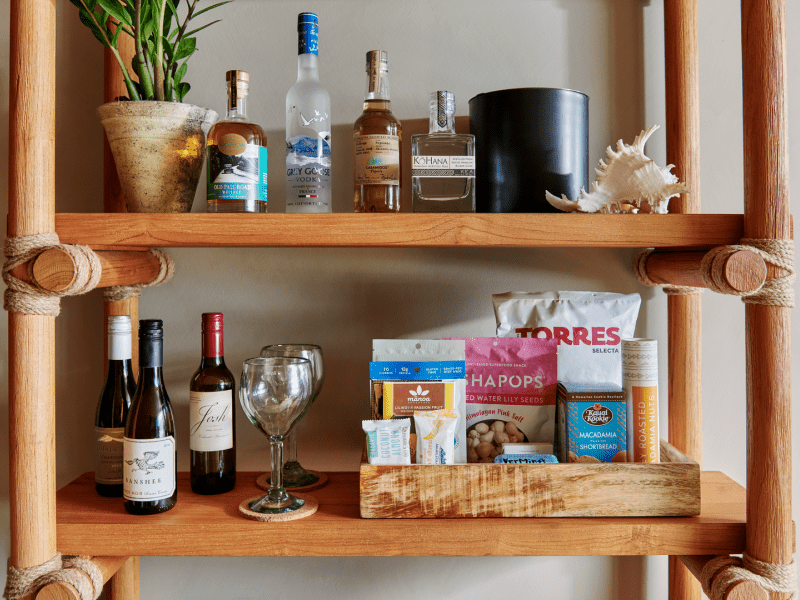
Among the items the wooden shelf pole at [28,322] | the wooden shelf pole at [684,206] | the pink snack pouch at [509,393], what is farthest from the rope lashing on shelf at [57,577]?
the wooden shelf pole at [684,206]

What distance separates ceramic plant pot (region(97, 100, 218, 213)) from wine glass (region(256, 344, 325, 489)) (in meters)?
0.25

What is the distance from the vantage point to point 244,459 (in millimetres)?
1015

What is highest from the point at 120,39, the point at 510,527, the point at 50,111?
the point at 120,39

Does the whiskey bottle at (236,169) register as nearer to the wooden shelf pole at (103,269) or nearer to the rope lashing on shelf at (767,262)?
the wooden shelf pole at (103,269)

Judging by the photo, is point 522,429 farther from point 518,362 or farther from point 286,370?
point 286,370

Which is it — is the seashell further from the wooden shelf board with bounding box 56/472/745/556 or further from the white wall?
the wooden shelf board with bounding box 56/472/745/556

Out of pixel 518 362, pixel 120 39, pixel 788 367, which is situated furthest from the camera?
pixel 120 39

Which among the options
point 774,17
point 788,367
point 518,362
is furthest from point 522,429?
point 774,17

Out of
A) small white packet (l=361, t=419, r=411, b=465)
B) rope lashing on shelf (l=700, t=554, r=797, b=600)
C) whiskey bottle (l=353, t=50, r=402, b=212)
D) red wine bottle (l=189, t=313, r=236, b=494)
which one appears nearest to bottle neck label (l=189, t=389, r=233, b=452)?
red wine bottle (l=189, t=313, r=236, b=494)

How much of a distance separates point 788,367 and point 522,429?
1.05ft

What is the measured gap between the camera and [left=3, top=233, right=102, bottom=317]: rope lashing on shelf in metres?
0.67

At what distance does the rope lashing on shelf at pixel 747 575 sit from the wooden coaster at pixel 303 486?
0.50 meters

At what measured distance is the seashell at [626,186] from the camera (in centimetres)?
76

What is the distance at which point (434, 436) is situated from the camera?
2.50 feet
